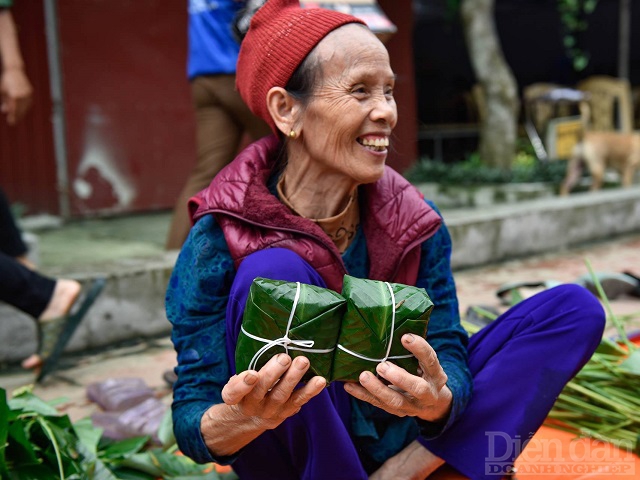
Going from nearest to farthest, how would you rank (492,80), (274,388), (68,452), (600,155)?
(274,388) < (68,452) < (600,155) < (492,80)

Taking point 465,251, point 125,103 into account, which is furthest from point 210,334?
point 125,103

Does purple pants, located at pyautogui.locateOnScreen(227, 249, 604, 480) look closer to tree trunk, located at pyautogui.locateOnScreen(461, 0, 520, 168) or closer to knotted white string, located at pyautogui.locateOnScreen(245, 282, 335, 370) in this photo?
knotted white string, located at pyautogui.locateOnScreen(245, 282, 335, 370)

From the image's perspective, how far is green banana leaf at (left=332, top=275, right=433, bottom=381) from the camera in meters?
1.34

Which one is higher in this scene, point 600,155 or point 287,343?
point 287,343

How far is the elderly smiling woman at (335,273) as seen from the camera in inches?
62.7

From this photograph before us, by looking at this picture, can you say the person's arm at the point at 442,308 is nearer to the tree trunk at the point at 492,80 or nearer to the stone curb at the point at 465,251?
the stone curb at the point at 465,251

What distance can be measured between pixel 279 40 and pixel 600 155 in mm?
6087

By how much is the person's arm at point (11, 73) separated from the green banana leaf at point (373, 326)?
2356mm

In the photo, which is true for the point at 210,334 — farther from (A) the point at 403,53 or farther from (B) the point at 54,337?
(A) the point at 403,53

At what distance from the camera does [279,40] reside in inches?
66.2

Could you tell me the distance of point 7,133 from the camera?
17.7 ft

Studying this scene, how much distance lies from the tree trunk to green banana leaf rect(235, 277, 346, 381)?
6.32 meters

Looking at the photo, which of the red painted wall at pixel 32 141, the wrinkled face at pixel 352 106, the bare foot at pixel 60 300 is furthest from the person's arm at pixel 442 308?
the red painted wall at pixel 32 141

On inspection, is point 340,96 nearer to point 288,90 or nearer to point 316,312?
point 288,90
